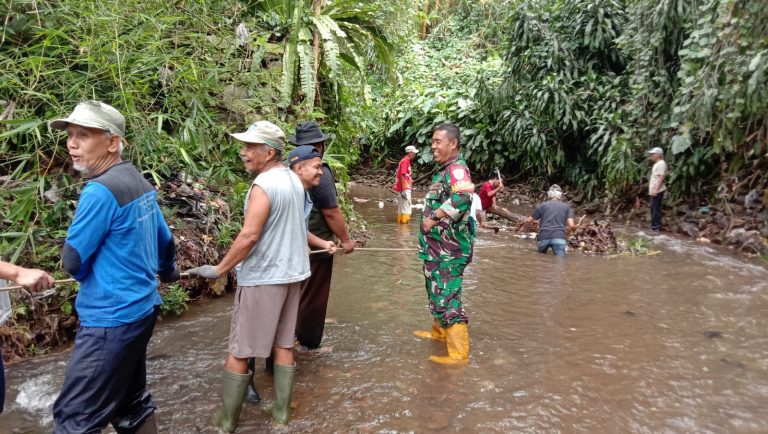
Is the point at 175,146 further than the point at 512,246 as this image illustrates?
No

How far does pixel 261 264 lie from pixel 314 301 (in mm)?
1189

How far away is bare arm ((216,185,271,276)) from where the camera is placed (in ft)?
9.69

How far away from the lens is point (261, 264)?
10.1ft

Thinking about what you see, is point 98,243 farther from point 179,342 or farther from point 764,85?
point 764,85

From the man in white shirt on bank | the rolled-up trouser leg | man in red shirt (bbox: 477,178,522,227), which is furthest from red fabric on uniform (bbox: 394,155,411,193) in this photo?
the rolled-up trouser leg

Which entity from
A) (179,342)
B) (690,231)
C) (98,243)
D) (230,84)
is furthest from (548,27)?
(98,243)

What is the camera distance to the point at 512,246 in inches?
387

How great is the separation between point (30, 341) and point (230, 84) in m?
3.94

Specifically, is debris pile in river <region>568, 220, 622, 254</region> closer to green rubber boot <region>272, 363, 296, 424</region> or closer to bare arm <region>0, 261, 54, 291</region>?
green rubber boot <region>272, 363, 296, 424</region>

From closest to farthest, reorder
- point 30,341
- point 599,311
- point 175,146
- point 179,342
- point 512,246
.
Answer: point 30,341 < point 179,342 < point 175,146 < point 599,311 < point 512,246

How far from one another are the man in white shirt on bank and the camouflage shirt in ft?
28.5

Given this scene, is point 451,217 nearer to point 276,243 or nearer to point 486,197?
point 276,243

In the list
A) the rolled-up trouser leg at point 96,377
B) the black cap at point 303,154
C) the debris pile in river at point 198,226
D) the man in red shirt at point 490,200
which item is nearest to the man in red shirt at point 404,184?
the man in red shirt at point 490,200

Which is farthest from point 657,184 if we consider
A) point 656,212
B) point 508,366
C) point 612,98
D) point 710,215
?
point 508,366
